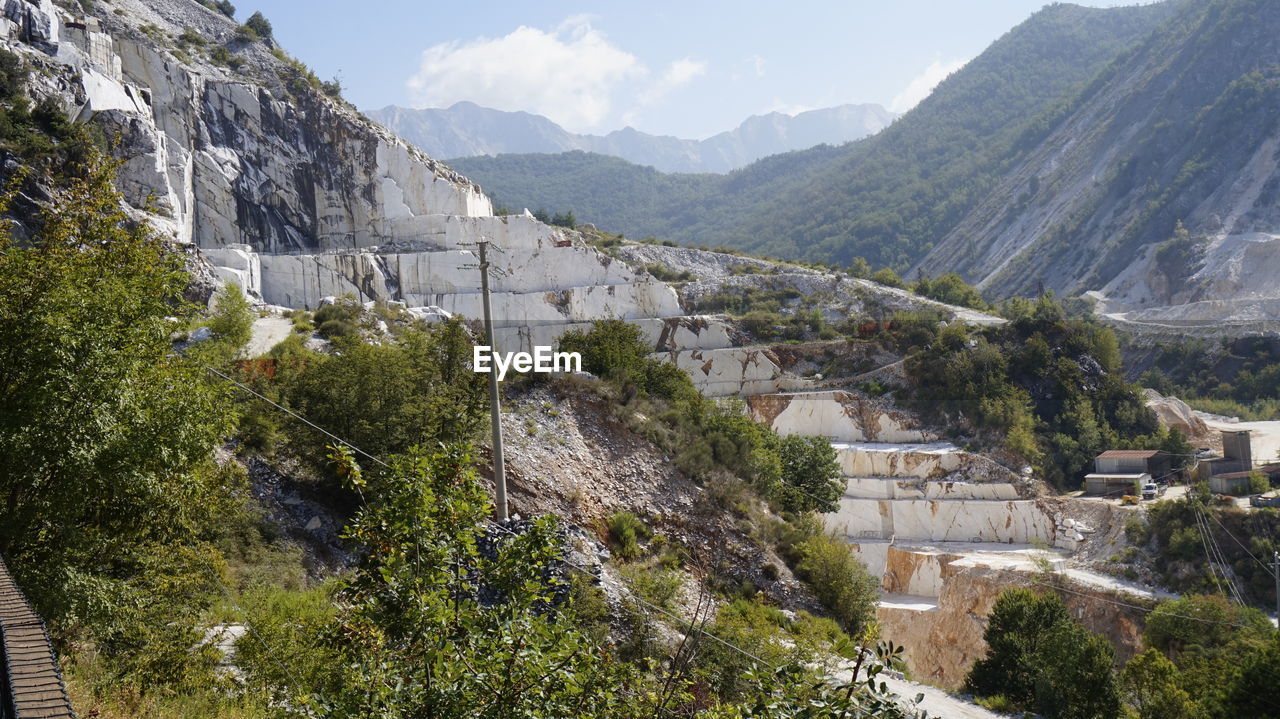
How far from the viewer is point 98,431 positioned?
6.93 meters

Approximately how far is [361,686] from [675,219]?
411 feet

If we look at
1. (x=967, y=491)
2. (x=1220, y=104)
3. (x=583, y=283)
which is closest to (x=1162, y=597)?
(x=967, y=491)

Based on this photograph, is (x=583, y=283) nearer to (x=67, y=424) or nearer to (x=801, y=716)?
(x=67, y=424)

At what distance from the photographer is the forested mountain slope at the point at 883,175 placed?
105 meters

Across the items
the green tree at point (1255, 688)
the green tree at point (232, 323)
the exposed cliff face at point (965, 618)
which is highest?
the green tree at point (232, 323)

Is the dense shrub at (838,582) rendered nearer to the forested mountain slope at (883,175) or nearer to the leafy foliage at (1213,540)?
the leafy foliage at (1213,540)

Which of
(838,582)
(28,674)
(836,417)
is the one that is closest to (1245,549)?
(838,582)

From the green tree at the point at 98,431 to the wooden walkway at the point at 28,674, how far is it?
358cm

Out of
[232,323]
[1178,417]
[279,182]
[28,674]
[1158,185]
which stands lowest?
[1178,417]

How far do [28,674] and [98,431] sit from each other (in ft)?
13.5

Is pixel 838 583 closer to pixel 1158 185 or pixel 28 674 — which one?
pixel 28 674

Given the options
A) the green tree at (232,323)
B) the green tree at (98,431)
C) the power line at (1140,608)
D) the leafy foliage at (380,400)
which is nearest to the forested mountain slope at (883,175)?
the power line at (1140,608)

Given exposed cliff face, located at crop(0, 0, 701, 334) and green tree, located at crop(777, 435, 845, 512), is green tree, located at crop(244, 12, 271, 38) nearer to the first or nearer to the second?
exposed cliff face, located at crop(0, 0, 701, 334)

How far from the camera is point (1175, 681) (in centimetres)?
Answer: 1520
